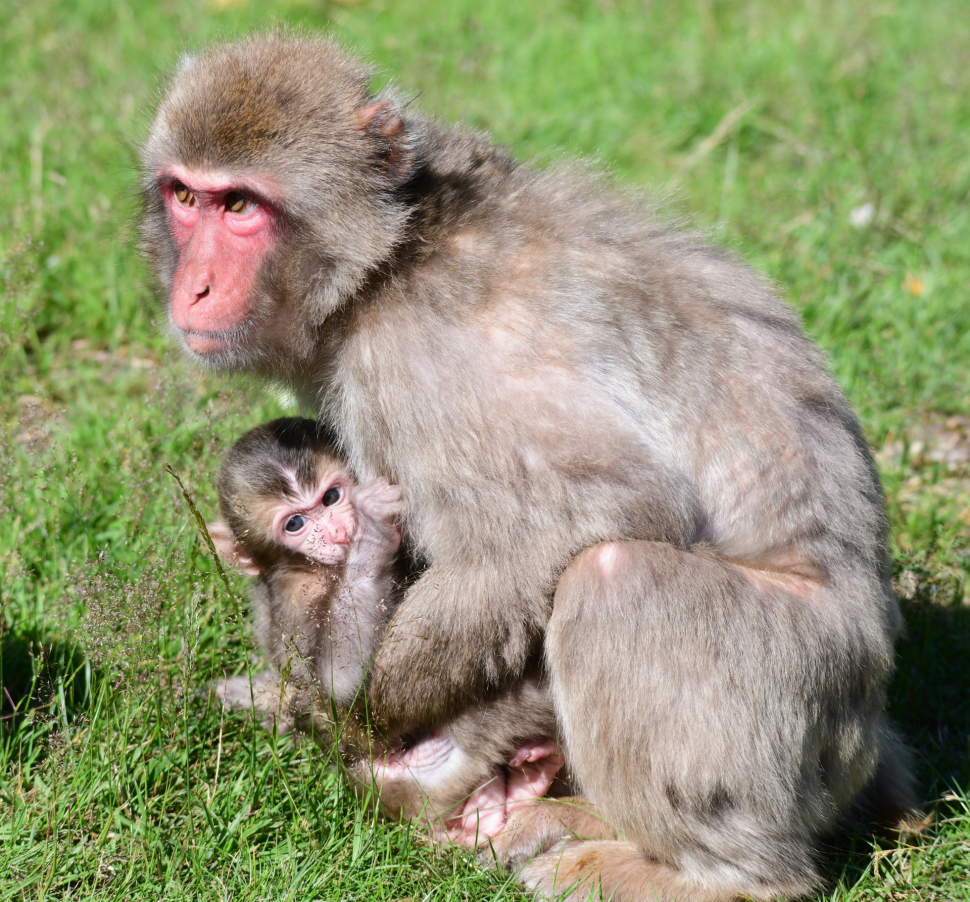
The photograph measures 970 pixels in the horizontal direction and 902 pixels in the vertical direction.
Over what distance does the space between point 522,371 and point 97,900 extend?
1.72 meters

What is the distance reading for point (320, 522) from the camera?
3.53 metres

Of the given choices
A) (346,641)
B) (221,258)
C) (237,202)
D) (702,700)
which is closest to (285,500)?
(346,641)

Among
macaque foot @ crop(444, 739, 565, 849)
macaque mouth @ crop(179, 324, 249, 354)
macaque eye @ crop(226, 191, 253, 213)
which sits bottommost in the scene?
macaque foot @ crop(444, 739, 565, 849)

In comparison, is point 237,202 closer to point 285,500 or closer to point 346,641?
point 285,500

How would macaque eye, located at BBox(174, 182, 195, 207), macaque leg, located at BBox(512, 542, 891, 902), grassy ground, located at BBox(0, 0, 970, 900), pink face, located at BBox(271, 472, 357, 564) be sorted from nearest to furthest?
macaque leg, located at BBox(512, 542, 891, 902) < grassy ground, located at BBox(0, 0, 970, 900) < macaque eye, located at BBox(174, 182, 195, 207) < pink face, located at BBox(271, 472, 357, 564)

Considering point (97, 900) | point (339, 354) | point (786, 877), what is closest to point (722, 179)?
point (339, 354)

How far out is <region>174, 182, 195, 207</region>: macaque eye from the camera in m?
3.30

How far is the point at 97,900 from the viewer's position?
9.40ft

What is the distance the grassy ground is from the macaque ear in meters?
0.59

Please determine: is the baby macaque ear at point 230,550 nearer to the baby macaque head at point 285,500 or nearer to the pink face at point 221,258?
the baby macaque head at point 285,500

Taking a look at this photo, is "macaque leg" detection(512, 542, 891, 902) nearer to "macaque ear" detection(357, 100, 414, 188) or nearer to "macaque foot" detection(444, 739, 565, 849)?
"macaque foot" detection(444, 739, 565, 849)

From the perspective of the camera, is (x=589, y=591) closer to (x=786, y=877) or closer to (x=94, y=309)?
(x=786, y=877)

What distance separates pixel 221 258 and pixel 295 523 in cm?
87

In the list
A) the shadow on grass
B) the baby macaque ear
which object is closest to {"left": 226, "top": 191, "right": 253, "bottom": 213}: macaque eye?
the baby macaque ear
